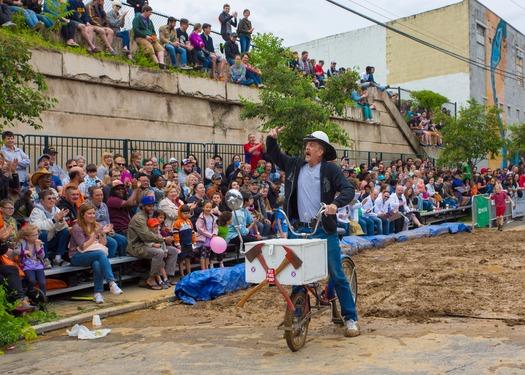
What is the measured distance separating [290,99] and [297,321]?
1132 cm

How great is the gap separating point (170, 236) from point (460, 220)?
15.4 metres

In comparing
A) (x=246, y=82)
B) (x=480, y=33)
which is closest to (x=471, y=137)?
(x=246, y=82)

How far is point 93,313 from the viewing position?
830 centimetres

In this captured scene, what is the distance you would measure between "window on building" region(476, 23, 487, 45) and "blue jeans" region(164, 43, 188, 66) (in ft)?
89.2

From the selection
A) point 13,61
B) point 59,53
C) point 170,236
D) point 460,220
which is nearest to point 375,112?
point 460,220

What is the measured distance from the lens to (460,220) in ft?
75.5

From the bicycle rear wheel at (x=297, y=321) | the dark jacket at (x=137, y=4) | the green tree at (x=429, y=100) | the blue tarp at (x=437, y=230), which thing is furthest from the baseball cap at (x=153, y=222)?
the green tree at (x=429, y=100)

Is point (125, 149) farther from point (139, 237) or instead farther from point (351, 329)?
point (351, 329)

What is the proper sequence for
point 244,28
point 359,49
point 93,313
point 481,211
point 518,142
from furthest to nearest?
point 359,49
point 518,142
point 244,28
point 481,211
point 93,313

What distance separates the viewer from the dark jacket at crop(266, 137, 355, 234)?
20.9ft

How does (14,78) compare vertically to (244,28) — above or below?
below

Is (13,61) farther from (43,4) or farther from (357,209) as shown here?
(357,209)

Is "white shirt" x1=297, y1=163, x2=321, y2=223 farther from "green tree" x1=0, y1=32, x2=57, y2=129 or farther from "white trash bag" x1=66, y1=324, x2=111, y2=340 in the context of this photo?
"green tree" x1=0, y1=32, x2=57, y2=129

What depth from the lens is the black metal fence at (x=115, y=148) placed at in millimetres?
13308
